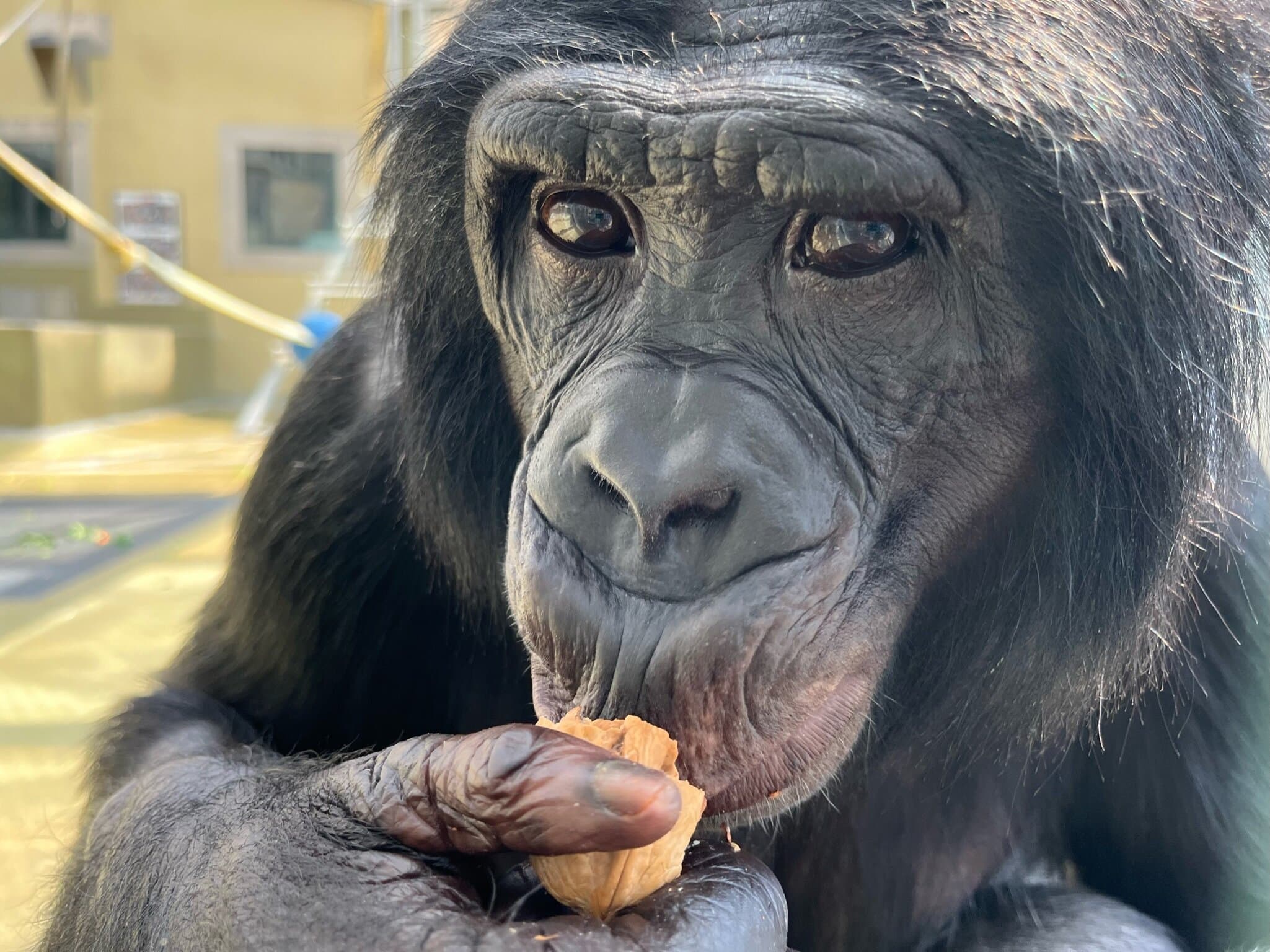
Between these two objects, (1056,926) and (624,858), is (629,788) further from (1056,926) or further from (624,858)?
(1056,926)

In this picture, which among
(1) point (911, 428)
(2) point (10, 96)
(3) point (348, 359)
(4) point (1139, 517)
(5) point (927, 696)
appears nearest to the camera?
(1) point (911, 428)

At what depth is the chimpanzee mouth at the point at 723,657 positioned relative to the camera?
1646 millimetres

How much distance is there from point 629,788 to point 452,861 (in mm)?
363

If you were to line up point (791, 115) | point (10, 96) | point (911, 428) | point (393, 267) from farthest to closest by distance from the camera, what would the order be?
point (10, 96) < point (393, 267) < point (911, 428) < point (791, 115)

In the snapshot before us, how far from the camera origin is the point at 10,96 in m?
15.9

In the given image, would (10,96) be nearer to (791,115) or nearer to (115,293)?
(115,293)

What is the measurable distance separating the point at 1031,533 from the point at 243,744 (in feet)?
5.24

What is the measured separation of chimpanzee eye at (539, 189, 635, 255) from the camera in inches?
81.7

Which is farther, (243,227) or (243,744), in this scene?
(243,227)

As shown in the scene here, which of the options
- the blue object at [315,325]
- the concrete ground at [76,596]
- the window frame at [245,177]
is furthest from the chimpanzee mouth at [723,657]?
the window frame at [245,177]

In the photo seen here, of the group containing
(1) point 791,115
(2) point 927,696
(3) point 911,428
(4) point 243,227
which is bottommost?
(4) point 243,227

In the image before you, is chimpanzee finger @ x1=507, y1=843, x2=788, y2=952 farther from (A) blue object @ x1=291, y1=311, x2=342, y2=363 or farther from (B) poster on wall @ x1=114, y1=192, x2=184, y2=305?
(B) poster on wall @ x1=114, y1=192, x2=184, y2=305

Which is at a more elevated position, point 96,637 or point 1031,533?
point 1031,533

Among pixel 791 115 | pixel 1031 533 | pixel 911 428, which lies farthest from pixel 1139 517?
pixel 791 115
